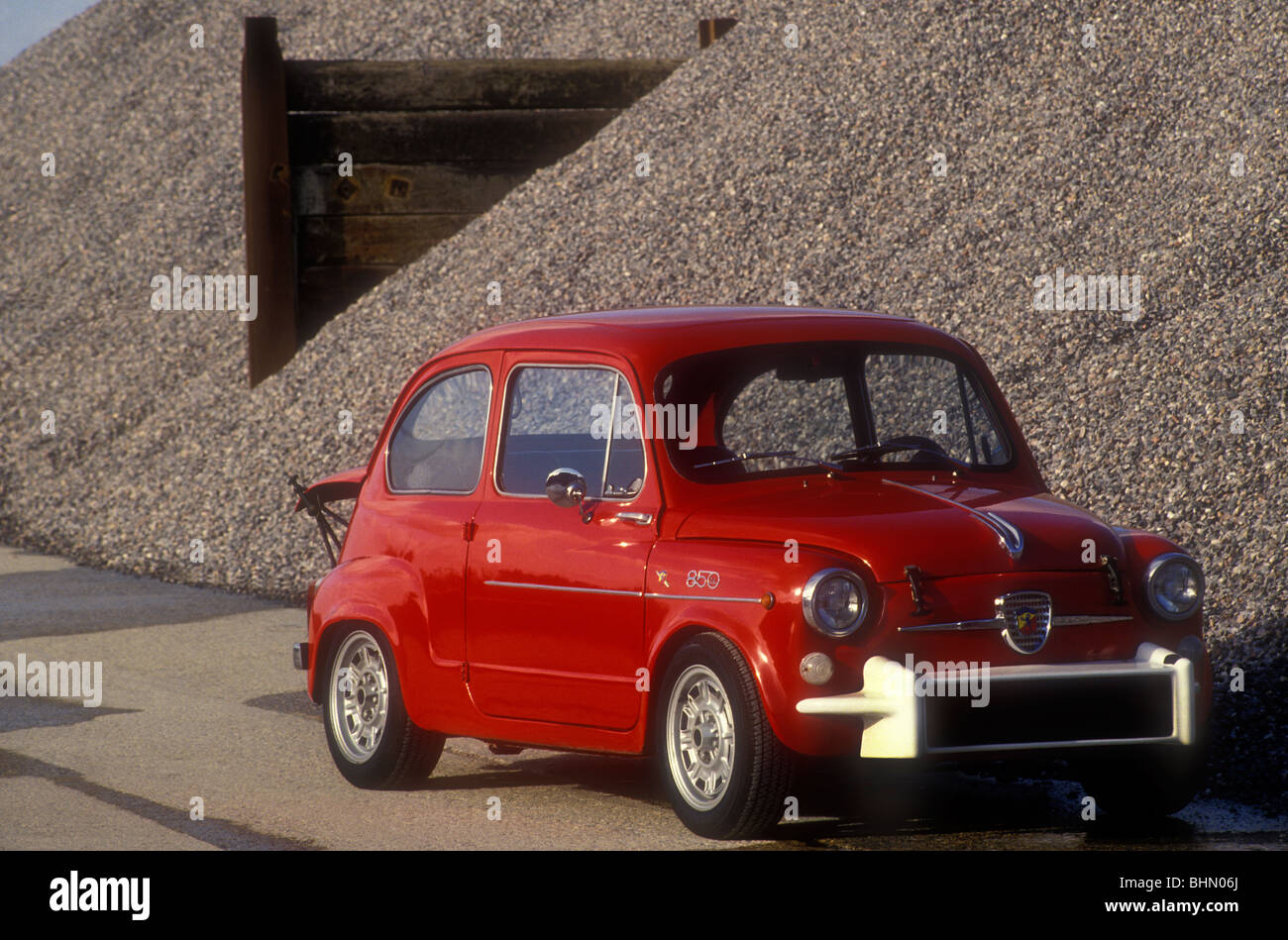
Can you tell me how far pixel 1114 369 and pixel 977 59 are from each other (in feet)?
19.2

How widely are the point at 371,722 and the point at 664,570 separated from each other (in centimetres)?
189

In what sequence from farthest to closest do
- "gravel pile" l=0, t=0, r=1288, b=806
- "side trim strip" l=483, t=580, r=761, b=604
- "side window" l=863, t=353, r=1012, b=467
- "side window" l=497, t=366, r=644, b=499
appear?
"gravel pile" l=0, t=0, r=1288, b=806, "side window" l=863, t=353, r=1012, b=467, "side window" l=497, t=366, r=644, b=499, "side trim strip" l=483, t=580, r=761, b=604

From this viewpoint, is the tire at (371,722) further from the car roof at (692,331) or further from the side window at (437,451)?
the car roof at (692,331)

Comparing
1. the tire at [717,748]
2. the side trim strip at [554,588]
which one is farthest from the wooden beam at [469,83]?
the tire at [717,748]

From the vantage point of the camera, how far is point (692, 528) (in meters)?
6.19

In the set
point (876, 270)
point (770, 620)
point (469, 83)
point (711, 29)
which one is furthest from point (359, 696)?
point (711, 29)

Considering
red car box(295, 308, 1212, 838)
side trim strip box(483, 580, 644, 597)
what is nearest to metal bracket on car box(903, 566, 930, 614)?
red car box(295, 308, 1212, 838)

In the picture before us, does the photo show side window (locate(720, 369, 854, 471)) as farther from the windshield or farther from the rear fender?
the rear fender

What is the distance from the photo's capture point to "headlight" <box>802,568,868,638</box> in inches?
222

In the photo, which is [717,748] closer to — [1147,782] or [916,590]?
[916,590]

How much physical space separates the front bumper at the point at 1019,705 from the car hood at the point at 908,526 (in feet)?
1.13

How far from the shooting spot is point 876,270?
14031 mm

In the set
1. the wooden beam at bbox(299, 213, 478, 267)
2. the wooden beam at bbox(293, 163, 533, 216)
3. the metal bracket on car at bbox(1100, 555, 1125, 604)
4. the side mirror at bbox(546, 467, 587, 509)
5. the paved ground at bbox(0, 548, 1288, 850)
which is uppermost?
the wooden beam at bbox(293, 163, 533, 216)

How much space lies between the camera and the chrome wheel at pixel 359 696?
7.34 meters
